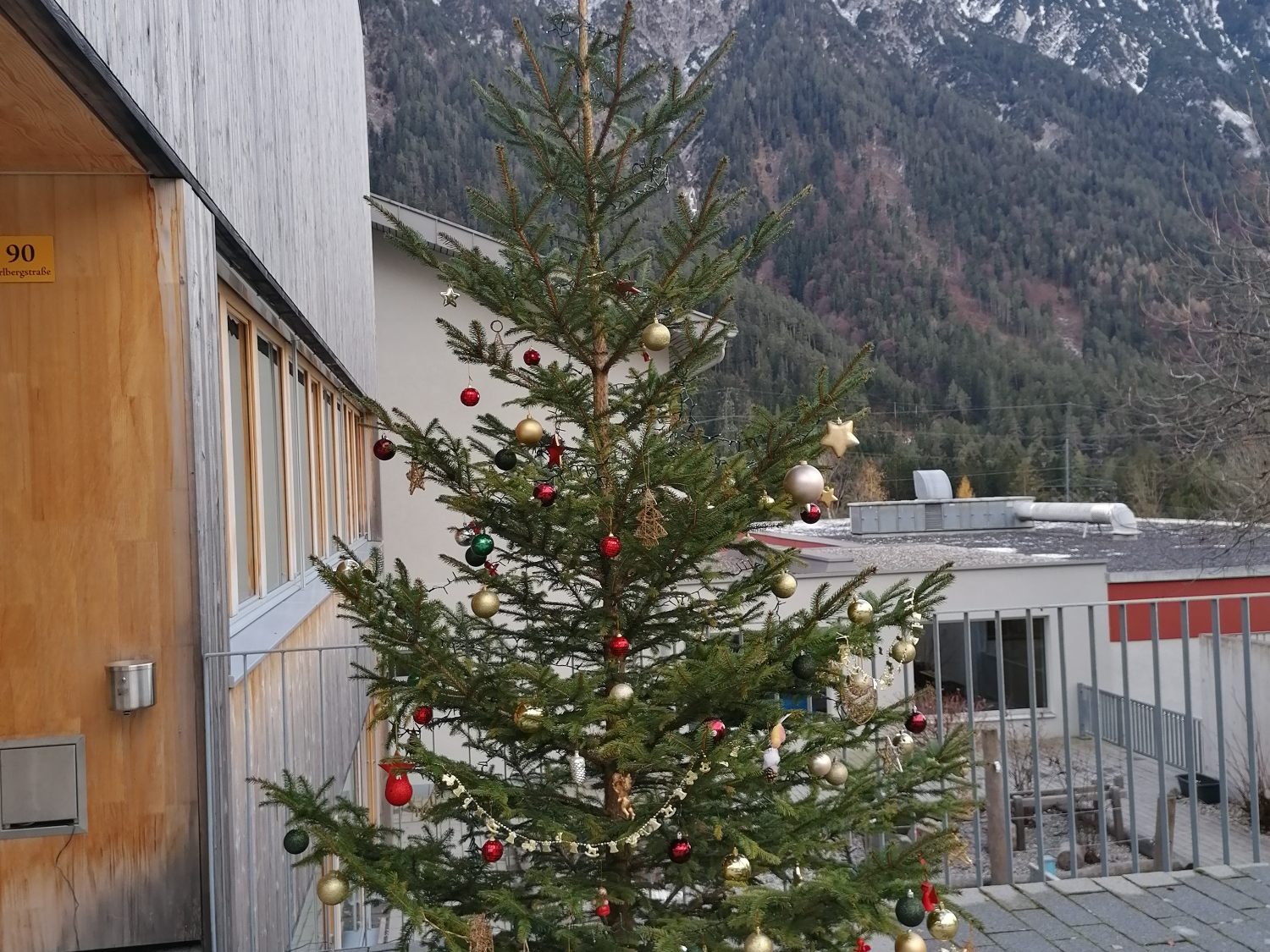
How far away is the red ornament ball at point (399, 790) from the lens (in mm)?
2824

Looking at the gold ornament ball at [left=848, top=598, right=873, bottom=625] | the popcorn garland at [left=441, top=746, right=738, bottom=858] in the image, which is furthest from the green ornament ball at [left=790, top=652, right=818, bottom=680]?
the popcorn garland at [left=441, top=746, right=738, bottom=858]

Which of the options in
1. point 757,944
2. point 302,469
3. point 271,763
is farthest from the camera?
point 302,469

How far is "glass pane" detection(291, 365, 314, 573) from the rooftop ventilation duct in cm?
2745

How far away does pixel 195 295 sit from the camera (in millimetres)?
3479

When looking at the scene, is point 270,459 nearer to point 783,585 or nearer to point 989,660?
point 783,585

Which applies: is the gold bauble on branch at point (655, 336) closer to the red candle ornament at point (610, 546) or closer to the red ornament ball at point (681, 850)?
the red candle ornament at point (610, 546)

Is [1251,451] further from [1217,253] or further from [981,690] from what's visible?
[981,690]

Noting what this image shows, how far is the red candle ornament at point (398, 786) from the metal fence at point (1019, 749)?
24.2 inches

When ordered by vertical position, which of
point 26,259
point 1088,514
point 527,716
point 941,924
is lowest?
point 1088,514

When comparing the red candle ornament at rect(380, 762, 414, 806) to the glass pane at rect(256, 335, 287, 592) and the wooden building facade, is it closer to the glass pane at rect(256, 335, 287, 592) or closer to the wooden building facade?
the wooden building facade

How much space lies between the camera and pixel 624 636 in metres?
3.33

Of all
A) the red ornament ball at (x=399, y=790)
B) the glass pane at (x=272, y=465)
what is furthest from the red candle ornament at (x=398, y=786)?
the glass pane at (x=272, y=465)

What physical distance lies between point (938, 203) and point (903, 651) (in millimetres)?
129644

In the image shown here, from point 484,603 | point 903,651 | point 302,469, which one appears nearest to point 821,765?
point 903,651
